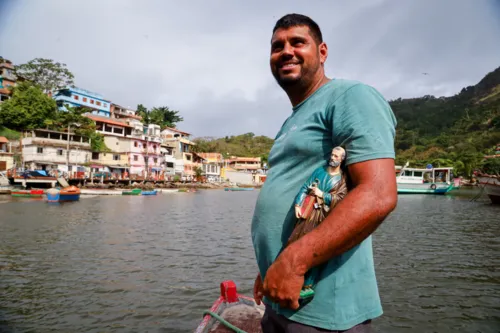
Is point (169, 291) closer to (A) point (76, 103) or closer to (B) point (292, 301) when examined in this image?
(B) point (292, 301)

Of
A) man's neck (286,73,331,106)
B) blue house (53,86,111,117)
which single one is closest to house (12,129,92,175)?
blue house (53,86,111,117)

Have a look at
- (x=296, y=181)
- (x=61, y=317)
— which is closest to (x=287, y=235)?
(x=296, y=181)

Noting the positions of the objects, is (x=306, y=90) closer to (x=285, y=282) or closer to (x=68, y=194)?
(x=285, y=282)

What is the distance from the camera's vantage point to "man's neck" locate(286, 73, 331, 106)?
1.65m

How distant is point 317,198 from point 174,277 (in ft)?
26.6

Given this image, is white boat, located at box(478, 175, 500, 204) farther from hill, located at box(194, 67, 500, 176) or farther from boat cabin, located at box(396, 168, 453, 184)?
hill, located at box(194, 67, 500, 176)

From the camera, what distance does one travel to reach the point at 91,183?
48.1m

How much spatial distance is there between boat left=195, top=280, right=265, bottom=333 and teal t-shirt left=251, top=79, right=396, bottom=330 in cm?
238

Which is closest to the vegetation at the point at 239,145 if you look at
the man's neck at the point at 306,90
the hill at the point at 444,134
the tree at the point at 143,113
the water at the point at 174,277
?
the hill at the point at 444,134

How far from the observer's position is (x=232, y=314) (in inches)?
164

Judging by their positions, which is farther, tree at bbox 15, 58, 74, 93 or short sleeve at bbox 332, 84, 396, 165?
tree at bbox 15, 58, 74, 93

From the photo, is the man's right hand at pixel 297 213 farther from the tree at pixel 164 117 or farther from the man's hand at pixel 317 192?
the tree at pixel 164 117

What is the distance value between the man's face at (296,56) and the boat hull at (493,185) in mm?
33545

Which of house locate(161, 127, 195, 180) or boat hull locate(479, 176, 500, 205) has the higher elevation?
house locate(161, 127, 195, 180)
